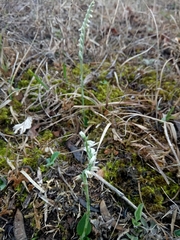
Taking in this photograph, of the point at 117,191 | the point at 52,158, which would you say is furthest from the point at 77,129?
the point at 117,191

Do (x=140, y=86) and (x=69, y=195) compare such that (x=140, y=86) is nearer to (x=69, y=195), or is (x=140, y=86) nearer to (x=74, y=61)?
(x=74, y=61)

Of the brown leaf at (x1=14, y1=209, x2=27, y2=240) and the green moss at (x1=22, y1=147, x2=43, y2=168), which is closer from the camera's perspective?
the brown leaf at (x1=14, y1=209, x2=27, y2=240)

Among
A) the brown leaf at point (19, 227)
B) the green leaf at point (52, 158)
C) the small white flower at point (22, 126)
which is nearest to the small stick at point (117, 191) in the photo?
the green leaf at point (52, 158)

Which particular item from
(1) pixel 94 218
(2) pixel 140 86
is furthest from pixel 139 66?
(1) pixel 94 218

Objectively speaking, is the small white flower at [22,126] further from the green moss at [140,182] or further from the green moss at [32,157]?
the green moss at [140,182]

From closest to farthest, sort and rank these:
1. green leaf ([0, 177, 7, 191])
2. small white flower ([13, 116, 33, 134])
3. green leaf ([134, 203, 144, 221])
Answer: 1. green leaf ([134, 203, 144, 221])
2. green leaf ([0, 177, 7, 191])
3. small white flower ([13, 116, 33, 134])

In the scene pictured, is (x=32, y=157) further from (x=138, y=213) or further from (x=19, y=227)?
(x=138, y=213)

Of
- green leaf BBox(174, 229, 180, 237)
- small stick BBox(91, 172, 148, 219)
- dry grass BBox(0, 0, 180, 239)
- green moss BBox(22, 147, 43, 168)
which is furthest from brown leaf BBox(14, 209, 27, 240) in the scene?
green leaf BBox(174, 229, 180, 237)

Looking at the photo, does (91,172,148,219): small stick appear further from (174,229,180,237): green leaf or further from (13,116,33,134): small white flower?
(13,116,33,134): small white flower
